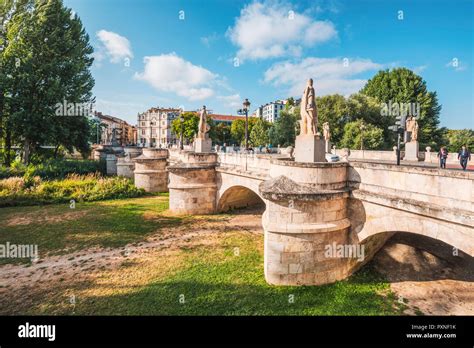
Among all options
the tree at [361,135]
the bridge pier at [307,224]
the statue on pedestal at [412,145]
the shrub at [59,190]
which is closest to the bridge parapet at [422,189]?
the bridge pier at [307,224]

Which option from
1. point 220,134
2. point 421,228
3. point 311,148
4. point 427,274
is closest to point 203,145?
point 311,148

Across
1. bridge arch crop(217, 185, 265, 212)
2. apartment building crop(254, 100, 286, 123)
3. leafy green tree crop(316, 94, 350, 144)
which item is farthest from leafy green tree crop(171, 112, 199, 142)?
apartment building crop(254, 100, 286, 123)

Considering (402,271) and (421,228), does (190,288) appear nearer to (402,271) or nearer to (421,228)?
(421,228)

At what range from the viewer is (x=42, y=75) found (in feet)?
80.5

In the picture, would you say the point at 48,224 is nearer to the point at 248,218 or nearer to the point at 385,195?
the point at 248,218

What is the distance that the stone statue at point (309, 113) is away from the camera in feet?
28.1

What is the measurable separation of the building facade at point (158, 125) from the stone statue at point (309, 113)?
8652 cm

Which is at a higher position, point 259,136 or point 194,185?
point 259,136

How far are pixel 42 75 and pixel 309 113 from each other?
2655 cm

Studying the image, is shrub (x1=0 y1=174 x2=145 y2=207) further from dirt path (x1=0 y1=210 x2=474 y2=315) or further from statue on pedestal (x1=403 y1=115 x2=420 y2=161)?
statue on pedestal (x1=403 y1=115 x2=420 y2=161)

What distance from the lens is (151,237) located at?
1299 centimetres

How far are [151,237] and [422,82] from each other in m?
45.5

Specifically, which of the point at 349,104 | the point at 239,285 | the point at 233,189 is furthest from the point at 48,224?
the point at 349,104
